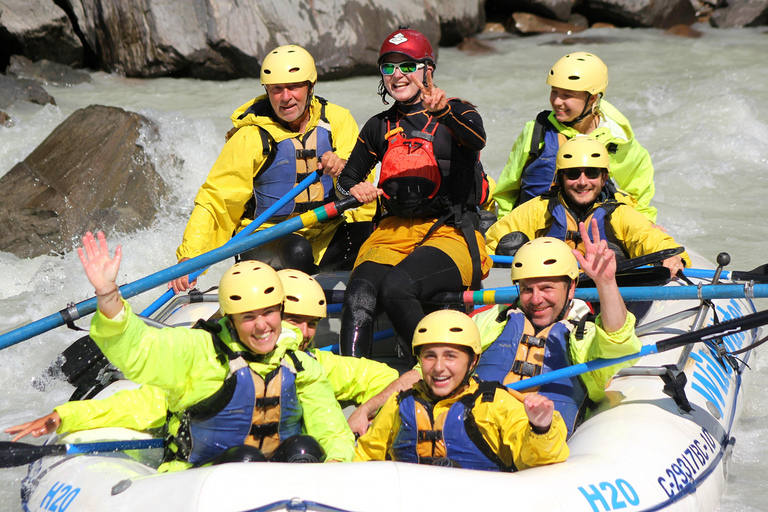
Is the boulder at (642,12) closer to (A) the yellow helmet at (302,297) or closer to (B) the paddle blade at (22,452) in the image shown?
(A) the yellow helmet at (302,297)

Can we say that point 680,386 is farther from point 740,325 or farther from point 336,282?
point 336,282

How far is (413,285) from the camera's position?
3.57 metres

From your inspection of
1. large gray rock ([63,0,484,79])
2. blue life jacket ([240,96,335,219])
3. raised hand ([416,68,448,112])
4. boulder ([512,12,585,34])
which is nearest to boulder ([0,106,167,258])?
large gray rock ([63,0,484,79])

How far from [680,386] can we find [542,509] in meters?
1.06

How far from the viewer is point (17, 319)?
5.99 meters

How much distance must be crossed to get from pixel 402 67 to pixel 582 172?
1.01 metres

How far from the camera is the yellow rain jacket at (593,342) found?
9.76 feet

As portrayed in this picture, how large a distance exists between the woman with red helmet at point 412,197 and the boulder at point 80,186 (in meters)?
3.46

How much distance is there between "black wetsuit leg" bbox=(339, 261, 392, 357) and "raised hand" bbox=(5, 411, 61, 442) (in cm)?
116

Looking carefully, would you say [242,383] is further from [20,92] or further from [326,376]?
[20,92]

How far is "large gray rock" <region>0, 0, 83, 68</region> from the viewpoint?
29.9 ft

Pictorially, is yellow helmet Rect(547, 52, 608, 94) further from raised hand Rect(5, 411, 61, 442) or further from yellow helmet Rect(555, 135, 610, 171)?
raised hand Rect(5, 411, 61, 442)

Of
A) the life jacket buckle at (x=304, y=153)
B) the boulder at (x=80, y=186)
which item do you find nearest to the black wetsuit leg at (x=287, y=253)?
the life jacket buckle at (x=304, y=153)

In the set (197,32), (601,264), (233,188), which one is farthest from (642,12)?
(601,264)
